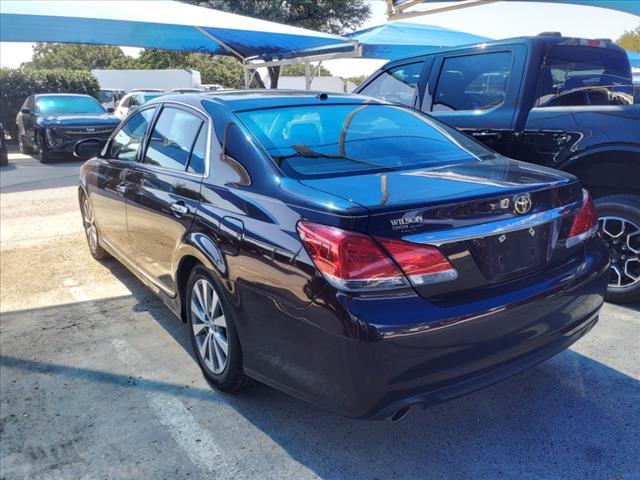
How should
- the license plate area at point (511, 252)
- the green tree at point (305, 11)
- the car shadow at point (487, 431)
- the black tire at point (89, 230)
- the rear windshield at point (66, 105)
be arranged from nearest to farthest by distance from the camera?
the license plate area at point (511, 252) < the car shadow at point (487, 431) < the black tire at point (89, 230) < the rear windshield at point (66, 105) < the green tree at point (305, 11)

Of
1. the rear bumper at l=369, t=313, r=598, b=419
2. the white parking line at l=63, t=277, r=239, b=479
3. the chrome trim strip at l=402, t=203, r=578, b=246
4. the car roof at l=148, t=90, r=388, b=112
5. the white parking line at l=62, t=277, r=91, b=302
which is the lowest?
the white parking line at l=62, t=277, r=91, b=302

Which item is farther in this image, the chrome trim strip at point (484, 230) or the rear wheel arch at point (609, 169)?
the rear wheel arch at point (609, 169)

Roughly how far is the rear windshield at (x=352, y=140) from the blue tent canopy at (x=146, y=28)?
9035 mm

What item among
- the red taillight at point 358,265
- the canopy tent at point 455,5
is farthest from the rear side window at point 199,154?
the canopy tent at point 455,5

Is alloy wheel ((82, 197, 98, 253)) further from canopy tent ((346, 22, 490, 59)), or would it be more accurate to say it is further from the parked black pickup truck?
canopy tent ((346, 22, 490, 59))

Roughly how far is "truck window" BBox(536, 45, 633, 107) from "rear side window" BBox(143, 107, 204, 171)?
268 cm

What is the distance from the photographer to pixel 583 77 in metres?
4.52

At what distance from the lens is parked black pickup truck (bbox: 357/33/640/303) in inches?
152

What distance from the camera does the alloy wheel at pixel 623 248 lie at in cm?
394

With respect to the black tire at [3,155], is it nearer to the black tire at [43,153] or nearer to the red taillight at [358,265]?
the black tire at [43,153]

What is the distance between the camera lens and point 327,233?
2.16 metres

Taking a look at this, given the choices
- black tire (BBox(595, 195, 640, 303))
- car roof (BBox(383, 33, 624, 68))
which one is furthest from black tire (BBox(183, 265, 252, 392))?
car roof (BBox(383, 33, 624, 68))

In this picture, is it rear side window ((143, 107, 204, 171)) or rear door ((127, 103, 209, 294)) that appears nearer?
rear door ((127, 103, 209, 294))

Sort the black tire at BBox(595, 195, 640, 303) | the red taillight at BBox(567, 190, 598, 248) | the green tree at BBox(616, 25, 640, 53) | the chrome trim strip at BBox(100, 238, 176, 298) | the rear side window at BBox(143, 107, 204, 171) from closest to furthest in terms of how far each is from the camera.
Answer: the red taillight at BBox(567, 190, 598, 248) < the rear side window at BBox(143, 107, 204, 171) < the chrome trim strip at BBox(100, 238, 176, 298) < the black tire at BBox(595, 195, 640, 303) < the green tree at BBox(616, 25, 640, 53)
